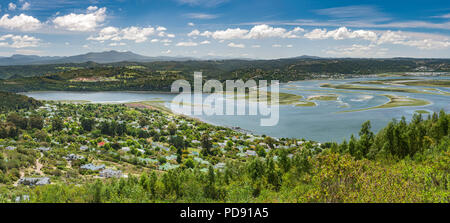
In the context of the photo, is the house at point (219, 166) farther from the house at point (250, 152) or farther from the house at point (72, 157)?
the house at point (72, 157)

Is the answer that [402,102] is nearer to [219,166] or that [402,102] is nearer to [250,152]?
[250,152]

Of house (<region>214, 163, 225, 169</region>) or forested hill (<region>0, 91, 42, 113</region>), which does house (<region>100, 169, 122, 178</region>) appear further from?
forested hill (<region>0, 91, 42, 113</region>)

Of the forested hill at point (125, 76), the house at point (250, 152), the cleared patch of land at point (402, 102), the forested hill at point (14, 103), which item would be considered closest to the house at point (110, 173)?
the house at point (250, 152)

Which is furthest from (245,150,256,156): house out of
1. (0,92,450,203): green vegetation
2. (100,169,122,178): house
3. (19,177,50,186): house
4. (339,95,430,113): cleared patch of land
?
(339,95,430,113): cleared patch of land

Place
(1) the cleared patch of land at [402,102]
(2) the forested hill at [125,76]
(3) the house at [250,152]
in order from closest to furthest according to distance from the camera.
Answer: (3) the house at [250,152], (1) the cleared patch of land at [402,102], (2) the forested hill at [125,76]

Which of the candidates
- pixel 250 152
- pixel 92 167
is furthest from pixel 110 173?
pixel 250 152
